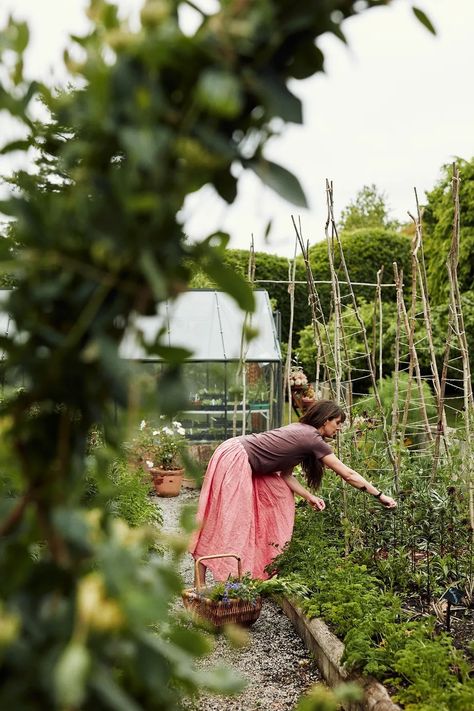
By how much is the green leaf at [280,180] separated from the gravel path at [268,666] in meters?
2.81

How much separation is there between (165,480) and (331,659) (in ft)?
16.0

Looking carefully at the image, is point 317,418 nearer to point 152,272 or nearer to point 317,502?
point 317,502

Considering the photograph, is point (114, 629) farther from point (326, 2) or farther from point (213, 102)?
point (326, 2)

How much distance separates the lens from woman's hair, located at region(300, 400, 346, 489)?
14.8 feet

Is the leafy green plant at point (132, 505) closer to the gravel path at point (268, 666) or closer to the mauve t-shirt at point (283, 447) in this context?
the mauve t-shirt at point (283, 447)

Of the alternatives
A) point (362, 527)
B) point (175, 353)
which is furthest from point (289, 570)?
point (175, 353)

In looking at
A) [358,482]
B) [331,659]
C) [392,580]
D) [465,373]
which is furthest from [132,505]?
[465,373]

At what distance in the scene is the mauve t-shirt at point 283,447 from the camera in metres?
4.45

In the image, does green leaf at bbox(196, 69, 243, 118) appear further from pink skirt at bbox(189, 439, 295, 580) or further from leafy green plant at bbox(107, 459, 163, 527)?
leafy green plant at bbox(107, 459, 163, 527)

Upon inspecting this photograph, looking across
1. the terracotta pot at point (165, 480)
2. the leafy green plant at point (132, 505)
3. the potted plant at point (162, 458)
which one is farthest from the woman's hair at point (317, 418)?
the terracotta pot at point (165, 480)

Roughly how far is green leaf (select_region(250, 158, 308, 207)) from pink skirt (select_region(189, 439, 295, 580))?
3.91 m

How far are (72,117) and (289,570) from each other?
4043 millimetres

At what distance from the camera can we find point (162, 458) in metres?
8.25

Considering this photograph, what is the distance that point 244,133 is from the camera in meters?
0.71
